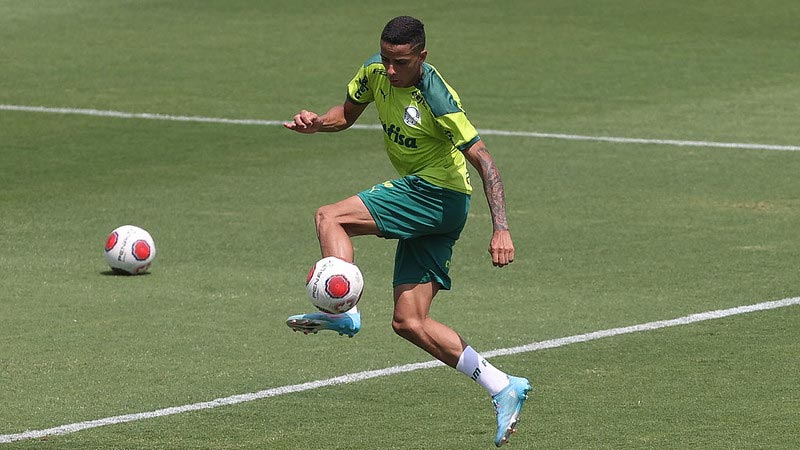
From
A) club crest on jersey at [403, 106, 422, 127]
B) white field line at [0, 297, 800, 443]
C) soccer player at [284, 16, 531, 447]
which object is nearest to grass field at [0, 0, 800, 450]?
white field line at [0, 297, 800, 443]

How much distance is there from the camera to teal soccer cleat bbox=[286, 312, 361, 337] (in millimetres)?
10469

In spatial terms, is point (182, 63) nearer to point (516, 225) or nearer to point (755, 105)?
point (755, 105)

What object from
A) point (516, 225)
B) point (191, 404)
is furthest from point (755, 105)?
point (191, 404)

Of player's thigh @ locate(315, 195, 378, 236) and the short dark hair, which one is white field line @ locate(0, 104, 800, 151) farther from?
→ the short dark hair

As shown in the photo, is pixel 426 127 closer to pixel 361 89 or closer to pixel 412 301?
pixel 361 89

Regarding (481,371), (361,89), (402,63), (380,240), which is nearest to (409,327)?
(481,371)

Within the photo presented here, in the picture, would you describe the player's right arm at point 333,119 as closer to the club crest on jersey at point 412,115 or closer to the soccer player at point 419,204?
the soccer player at point 419,204

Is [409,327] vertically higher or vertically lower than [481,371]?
higher

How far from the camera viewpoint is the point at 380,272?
15438 mm

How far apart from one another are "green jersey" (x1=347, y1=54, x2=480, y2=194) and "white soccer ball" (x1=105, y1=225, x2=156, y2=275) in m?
4.60

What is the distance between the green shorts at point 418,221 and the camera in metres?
10.6

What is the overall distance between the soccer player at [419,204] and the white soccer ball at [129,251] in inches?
183

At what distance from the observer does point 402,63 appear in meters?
10.4

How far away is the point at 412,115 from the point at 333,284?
119 cm
